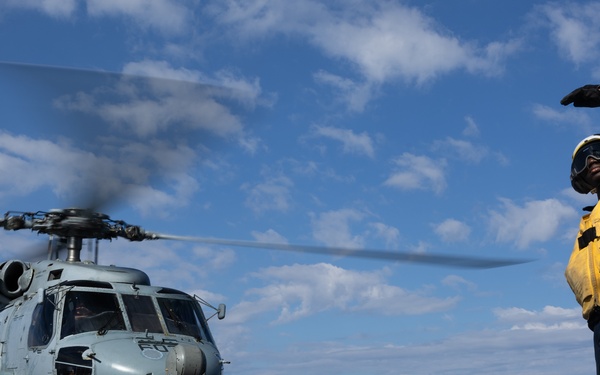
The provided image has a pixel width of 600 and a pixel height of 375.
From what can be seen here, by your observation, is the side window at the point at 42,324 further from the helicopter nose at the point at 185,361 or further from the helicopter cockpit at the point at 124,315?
the helicopter nose at the point at 185,361

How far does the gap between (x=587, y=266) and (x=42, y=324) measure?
10.1 m

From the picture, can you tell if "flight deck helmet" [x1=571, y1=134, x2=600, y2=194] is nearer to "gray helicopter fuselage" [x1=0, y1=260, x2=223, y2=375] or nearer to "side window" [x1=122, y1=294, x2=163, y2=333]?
"gray helicopter fuselage" [x1=0, y1=260, x2=223, y2=375]

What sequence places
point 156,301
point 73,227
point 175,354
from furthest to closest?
point 73,227
point 156,301
point 175,354

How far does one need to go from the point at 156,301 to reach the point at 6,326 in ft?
9.76

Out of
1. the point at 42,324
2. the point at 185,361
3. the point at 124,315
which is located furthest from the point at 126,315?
the point at 185,361

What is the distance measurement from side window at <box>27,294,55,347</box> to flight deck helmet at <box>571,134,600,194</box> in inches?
382

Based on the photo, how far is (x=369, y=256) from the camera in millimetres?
9219

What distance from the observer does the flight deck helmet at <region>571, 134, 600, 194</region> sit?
372 cm

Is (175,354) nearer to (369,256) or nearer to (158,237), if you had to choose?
(369,256)

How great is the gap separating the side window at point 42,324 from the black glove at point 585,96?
391 inches

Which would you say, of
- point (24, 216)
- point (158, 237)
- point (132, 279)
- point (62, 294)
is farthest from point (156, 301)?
point (24, 216)

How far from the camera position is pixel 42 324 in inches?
463

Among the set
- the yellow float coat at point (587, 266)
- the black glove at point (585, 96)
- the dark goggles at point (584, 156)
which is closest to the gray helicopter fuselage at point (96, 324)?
the yellow float coat at point (587, 266)

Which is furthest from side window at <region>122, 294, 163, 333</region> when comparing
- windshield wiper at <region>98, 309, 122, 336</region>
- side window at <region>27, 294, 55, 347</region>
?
side window at <region>27, 294, 55, 347</region>
